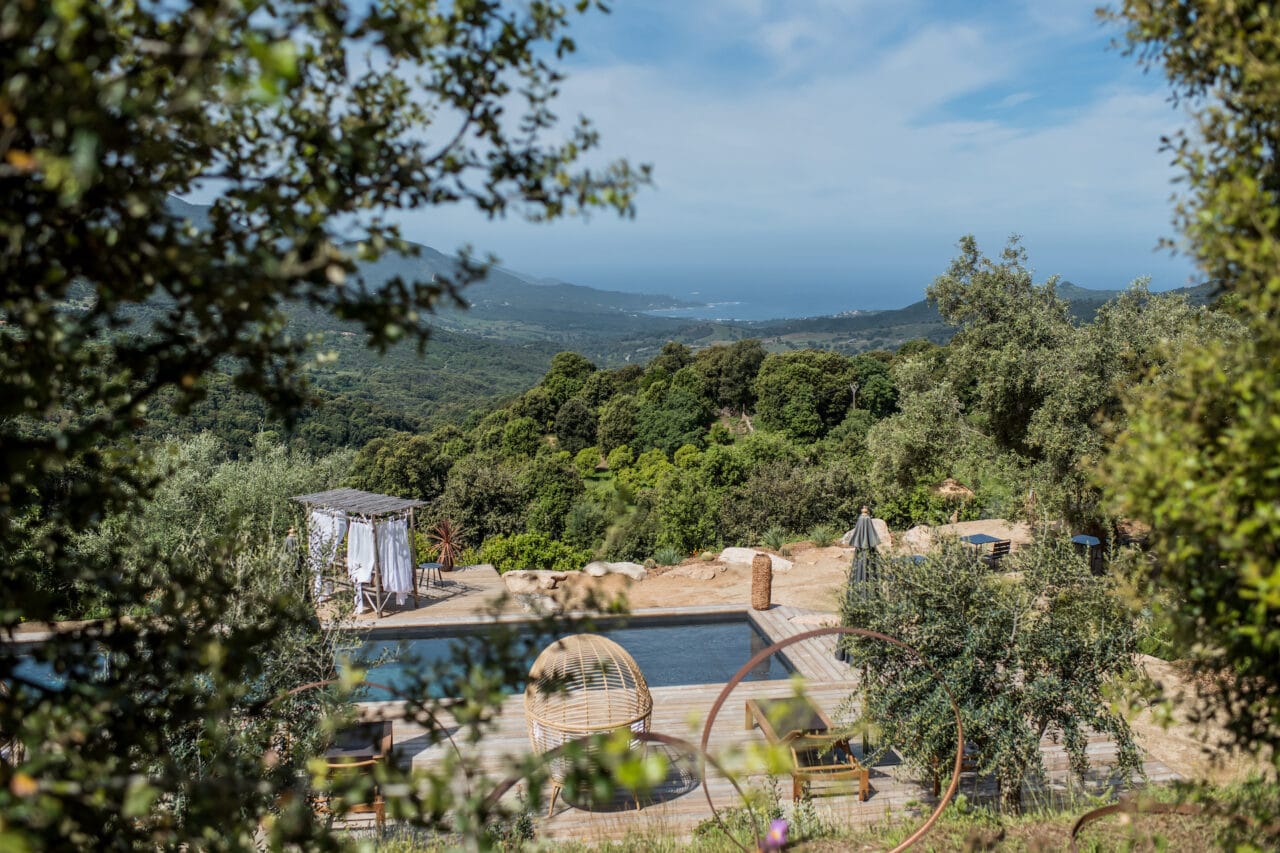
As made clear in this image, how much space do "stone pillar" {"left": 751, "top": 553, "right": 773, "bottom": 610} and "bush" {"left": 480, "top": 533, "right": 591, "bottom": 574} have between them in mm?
5403

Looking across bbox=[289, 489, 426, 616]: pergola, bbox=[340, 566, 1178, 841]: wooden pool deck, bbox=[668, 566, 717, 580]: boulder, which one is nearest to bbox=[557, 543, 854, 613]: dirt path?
bbox=[668, 566, 717, 580]: boulder

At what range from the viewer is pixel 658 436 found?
130 feet

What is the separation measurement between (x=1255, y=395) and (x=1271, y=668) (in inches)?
31.8

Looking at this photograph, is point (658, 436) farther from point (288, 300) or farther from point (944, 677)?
point (288, 300)

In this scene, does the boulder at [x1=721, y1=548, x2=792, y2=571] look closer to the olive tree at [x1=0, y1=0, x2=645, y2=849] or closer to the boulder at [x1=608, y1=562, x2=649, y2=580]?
the boulder at [x1=608, y1=562, x2=649, y2=580]

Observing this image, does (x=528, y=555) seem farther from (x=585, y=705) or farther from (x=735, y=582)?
(x=585, y=705)

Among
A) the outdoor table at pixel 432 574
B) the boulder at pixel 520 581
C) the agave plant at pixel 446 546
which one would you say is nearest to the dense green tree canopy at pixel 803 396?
the agave plant at pixel 446 546

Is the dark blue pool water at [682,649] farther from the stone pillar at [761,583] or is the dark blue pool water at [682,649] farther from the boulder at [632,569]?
the boulder at [632,569]

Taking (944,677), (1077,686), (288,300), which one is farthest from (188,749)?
(1077,686)

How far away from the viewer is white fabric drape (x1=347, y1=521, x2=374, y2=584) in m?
13.3

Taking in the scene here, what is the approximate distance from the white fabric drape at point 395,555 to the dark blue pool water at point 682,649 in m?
0.95

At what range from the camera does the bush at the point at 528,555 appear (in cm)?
1764

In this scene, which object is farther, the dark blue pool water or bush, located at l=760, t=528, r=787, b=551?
bush, located at l=760, t=528, r=787, b=551

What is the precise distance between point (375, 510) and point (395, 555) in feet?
2.64
